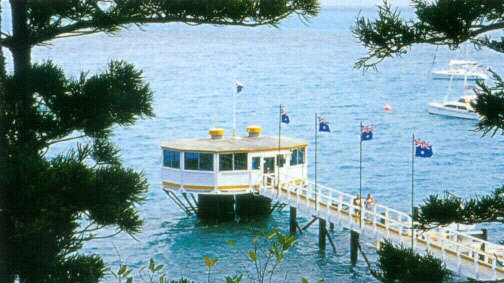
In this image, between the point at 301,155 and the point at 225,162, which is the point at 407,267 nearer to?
the point at 225,162

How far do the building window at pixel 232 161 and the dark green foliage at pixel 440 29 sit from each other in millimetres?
26300

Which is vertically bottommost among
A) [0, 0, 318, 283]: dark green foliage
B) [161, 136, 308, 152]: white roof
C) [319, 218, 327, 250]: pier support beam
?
[319, 218, 327, 250]: pier support beam

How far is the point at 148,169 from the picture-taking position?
56.3 meters

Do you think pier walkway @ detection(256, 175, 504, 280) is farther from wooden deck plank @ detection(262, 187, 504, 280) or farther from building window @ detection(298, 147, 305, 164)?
building window @ detection(298, 147, 305, 164)

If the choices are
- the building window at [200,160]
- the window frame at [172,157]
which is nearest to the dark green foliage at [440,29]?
the building window at [200,160]

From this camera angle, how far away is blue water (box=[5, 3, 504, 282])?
36000mm

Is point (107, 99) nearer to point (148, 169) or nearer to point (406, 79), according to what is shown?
point (148, 169)

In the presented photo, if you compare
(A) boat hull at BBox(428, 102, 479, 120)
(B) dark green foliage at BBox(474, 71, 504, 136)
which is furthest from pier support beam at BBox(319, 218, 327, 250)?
(A) boat hull at BBox(428, 102, 479, 120)

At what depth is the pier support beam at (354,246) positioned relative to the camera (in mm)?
32188

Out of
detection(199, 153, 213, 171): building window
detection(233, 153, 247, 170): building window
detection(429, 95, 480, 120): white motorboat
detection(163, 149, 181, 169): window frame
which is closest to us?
detection(199, 153, 213, 171): building window

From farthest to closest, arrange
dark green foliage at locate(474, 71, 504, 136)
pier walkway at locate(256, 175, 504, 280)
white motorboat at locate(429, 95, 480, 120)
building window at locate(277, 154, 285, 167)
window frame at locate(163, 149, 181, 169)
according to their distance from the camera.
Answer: white motorboat at locate(429, 95, 480, 120), building window at locate(277, 154, 285, 167), window frame at locate(163, 149, 181, 169), pier walkway at locate(256, 175, 504, 280), dark green foliage at locate(474, 71, 504, 136)

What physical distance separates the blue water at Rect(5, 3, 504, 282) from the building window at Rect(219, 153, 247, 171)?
2.92 meters

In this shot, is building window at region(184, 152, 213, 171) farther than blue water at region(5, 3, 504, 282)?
Yes

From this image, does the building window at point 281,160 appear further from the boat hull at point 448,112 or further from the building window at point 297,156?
the boat hull at point 448,112
